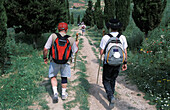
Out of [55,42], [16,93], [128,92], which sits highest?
[55,42]

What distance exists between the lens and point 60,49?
160 inches

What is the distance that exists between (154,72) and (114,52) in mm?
3914

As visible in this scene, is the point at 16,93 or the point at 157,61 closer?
the point at 16,93

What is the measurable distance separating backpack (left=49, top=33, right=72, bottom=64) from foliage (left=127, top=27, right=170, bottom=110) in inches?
128

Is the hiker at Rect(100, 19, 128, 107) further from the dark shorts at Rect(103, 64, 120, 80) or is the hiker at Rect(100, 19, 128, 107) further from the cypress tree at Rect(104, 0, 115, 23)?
the cypress tree at Rect(104, 0, 115, 23)

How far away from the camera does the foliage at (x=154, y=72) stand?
16.6ft

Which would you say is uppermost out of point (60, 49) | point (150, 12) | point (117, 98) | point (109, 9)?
point (109, 9)

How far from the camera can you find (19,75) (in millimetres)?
6613

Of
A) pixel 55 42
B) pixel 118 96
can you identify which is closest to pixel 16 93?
pixel 55 42

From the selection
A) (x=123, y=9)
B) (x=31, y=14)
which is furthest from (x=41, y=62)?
(x=123, y=9)

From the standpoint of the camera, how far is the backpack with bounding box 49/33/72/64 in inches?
160

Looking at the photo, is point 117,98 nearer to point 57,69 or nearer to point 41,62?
point 57,69

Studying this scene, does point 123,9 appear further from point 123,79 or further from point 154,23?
point 123,79

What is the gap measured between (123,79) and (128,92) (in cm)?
137
